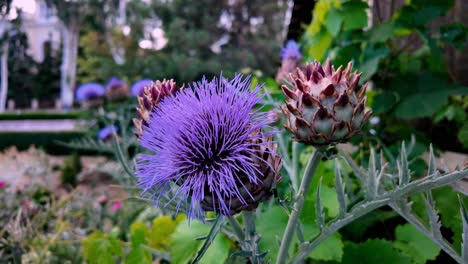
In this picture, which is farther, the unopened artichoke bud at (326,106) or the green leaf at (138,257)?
the green leaf at (138,257)

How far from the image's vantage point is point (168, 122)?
0.37m

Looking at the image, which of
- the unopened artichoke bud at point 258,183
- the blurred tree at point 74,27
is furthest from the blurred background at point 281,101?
the blurred tree at point 74,27

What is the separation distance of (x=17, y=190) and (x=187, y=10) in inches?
358

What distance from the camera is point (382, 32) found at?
2.80 feet

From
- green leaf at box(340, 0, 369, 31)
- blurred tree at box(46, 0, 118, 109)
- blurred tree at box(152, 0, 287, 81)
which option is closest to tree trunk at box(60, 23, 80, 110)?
blurred tree at box(46, 0, 118, 109)

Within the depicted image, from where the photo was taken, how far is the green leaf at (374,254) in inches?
20.7

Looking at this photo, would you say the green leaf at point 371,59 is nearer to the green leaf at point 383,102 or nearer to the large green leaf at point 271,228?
the green leaf at point 383,102

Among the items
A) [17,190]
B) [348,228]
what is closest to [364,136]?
[348,228]

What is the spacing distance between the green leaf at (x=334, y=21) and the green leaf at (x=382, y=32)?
78 mm

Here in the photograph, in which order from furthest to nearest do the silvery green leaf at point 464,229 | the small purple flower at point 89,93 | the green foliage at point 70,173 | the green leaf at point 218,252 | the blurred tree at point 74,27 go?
the blurred tree at point 74,27 → the green foliage at point 70,173 → the small purple flower at point 89,93 → the green leaf at point 218,252 → the silvery green leaf at point 464,229

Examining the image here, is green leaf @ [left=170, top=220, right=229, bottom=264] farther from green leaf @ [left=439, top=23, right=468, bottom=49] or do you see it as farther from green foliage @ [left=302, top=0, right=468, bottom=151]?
green leaf @ [left=439, top=23, right=468, bottom=49]

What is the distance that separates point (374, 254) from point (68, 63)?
11.1 m

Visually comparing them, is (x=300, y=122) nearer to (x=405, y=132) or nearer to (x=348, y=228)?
(x=348, y=228)

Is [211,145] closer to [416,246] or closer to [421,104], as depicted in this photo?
[416,246]
